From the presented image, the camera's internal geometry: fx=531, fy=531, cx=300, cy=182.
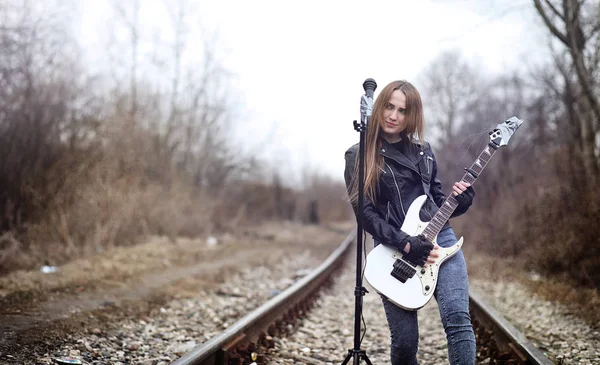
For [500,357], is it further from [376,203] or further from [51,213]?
[51,213]

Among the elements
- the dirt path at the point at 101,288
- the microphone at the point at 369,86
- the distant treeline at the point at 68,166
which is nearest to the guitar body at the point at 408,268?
the microphone at the point at 369,86

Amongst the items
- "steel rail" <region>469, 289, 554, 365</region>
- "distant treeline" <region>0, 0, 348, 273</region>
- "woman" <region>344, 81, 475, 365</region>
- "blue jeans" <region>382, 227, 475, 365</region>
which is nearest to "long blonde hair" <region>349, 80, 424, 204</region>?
"woman" <region>344, 81, 475, 365</region>

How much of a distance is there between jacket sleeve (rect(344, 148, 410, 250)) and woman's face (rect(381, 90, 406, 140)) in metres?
0.24

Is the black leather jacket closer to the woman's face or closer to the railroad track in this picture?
the woman's face

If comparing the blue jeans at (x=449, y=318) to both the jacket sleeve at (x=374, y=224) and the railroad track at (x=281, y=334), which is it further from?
the railroad track at (x=281, y=334)

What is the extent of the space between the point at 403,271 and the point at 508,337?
2.11 m

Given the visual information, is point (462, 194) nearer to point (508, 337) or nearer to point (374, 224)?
point (374, 224)

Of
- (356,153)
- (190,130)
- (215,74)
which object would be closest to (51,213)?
(356,153)

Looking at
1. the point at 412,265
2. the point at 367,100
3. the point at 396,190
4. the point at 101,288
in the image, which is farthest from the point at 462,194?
the point at 101,288

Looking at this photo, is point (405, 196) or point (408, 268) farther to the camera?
point (405, 196)

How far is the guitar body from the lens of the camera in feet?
9.16

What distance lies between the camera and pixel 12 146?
28.8 feet

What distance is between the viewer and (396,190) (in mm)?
2990

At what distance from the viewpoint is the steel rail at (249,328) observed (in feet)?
11.7
